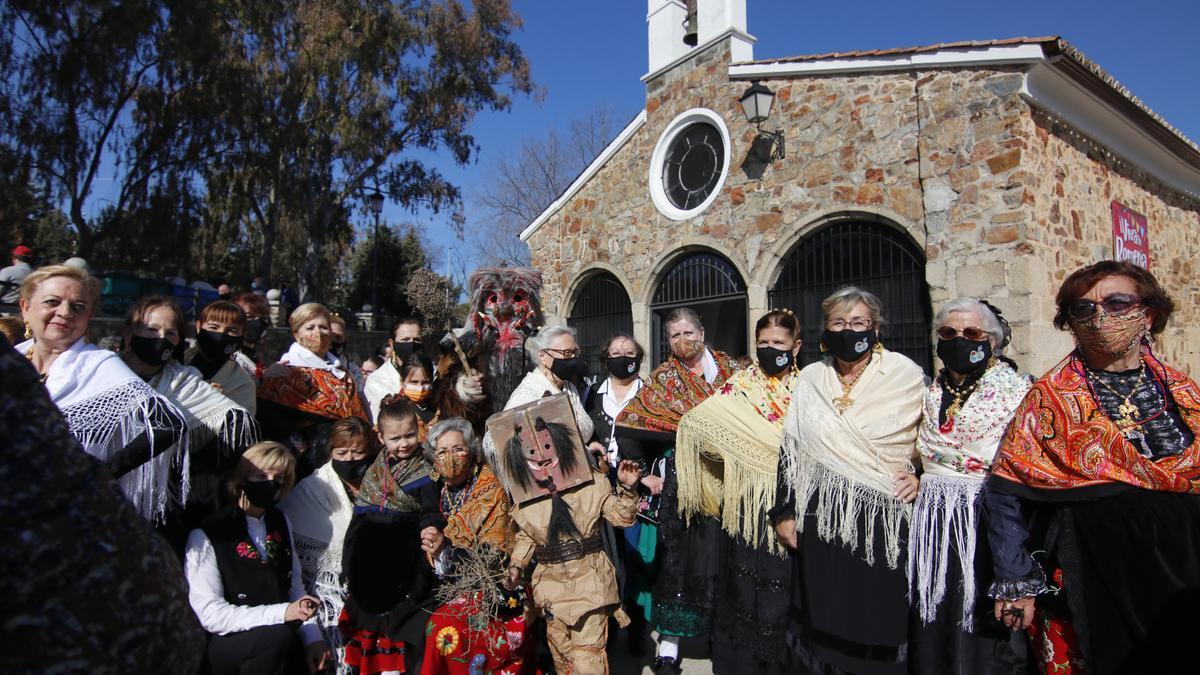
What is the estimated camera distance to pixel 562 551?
10.3 ft

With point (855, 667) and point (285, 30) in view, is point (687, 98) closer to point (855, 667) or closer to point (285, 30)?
point (855, 667)

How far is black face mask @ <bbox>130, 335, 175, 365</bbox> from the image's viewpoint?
9.84 ft

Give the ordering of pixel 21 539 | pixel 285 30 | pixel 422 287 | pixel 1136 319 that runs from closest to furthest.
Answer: pixel 21 539 < pixel 1136 319 < pixel 422 287 < pixel 285 30

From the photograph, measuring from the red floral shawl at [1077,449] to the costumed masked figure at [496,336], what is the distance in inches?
106

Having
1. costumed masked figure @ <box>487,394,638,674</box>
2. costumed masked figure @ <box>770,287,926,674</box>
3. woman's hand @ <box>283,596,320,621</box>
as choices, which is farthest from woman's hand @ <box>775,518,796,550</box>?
woman's hand @ <box>283,596,320,621</box>

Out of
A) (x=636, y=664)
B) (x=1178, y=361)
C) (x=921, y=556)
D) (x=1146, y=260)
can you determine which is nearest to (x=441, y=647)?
(x=636, y=664)

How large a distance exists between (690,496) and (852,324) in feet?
3.76

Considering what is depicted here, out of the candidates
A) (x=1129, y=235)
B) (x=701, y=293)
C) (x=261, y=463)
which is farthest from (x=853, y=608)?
(x=1129, y=235)

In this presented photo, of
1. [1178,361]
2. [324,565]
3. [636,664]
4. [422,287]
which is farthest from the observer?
[1178,361]

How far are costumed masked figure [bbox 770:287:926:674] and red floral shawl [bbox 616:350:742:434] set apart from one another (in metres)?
0.82

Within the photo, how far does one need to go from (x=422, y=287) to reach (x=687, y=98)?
6680 millimetres

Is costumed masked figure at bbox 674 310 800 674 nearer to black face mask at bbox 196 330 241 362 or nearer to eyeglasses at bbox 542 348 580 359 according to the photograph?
eyeglasses at bbox 542 348 580 359

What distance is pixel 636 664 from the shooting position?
4.04m

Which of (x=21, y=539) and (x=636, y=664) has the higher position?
(x=21, y=539)
